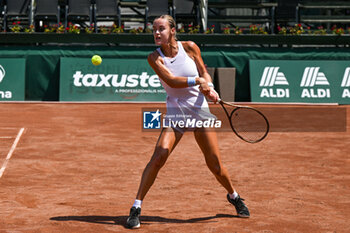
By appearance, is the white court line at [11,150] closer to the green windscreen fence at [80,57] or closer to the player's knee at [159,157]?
the player's knee at [159,157]

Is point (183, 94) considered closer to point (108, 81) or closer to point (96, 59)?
point (96, 59)

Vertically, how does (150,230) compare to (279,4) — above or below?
below

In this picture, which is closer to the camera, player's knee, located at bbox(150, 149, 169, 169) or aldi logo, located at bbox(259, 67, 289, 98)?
player's knee, located at bbox(150, 149, 169, 169)

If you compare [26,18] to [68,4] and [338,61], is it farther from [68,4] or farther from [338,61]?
[338,61]

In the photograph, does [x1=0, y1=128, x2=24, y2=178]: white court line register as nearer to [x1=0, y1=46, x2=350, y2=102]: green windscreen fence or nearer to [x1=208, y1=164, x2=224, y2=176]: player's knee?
[x1=208, y1=164, x2=224, y2=176]: player's knee

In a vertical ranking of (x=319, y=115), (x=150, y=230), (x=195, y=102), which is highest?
(x=195, y=102)

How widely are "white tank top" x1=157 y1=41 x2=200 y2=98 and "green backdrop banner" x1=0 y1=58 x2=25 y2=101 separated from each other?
479 inches

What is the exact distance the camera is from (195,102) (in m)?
5.11

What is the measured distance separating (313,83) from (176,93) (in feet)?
41.1

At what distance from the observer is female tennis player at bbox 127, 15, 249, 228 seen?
487 cm

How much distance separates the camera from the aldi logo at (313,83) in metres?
16.8

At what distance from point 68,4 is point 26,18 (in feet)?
5.28

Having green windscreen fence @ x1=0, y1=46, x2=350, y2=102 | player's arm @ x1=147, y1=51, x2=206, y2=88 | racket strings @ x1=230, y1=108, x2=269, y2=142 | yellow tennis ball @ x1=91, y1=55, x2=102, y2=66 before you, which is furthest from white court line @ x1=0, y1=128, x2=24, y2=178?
green windscreen fence @ x1=0, y1=46, x2=350, y2=102

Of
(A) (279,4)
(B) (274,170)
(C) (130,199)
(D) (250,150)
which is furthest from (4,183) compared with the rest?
(A) (279,4)
